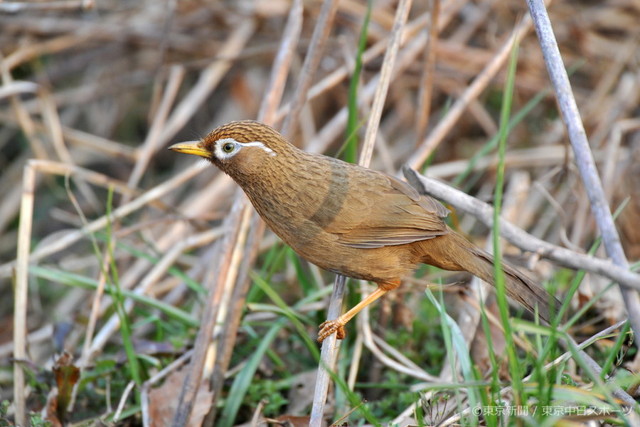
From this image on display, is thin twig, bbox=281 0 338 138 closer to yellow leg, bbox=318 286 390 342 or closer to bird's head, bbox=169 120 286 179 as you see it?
bird's head, bbox=169 120 286 179

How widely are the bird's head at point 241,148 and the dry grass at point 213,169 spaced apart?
1.70 ft

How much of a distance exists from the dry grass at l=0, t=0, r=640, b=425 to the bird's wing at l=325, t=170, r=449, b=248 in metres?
0.22

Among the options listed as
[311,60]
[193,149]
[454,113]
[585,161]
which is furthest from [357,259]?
[454,113]

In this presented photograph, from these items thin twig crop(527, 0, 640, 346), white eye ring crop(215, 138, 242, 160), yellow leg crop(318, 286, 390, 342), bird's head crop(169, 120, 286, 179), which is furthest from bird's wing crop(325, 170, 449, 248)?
thin twig crop(527, 0, 640, 346)

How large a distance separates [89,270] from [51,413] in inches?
134

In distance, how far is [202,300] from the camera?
15.0 feet

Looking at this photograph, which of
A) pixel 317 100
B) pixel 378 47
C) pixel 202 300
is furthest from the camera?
pixel 317 100

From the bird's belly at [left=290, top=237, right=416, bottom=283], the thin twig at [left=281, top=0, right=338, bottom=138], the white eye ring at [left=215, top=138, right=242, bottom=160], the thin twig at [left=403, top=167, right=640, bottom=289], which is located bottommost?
the thin twig at [left=403, top=167, right=640, bottom=289]

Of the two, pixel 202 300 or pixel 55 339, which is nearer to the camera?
pixel 55 339

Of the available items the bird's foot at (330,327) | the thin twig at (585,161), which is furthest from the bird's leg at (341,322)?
the thin twig at (585,161)

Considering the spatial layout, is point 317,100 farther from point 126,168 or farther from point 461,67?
point 126,168

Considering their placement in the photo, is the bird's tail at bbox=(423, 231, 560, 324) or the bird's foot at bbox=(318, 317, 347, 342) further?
the bird's foot at bbox=(318, 317, 347, 342)

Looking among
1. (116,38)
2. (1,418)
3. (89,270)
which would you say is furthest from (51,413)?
(116,38)

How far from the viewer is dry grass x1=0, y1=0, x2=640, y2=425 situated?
408cm
